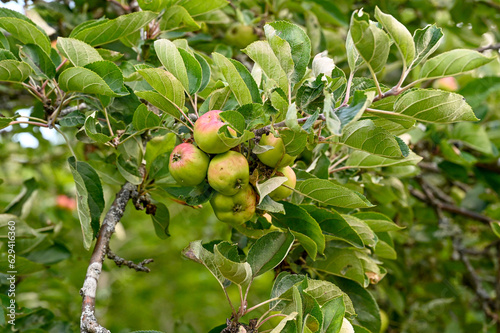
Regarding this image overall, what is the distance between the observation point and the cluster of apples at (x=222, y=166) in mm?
942

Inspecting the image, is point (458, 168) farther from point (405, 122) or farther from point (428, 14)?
point (405, 122)

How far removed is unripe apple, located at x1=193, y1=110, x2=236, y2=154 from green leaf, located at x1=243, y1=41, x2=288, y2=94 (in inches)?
6.0

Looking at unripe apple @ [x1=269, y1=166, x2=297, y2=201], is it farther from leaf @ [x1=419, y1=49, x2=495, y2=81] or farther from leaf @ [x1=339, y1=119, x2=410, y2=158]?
leaf @ [x1=419, y1=49, x2=495, y2=81]

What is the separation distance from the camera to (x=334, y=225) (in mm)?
1117

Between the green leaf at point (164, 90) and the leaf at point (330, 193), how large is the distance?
0.34 meters

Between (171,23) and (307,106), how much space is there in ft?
2.30

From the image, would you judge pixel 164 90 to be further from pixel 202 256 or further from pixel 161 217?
pixel 161 217

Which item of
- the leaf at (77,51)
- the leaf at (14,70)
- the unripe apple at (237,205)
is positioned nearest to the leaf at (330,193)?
the unripe apple at (237,205)

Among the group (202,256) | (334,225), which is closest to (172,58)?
(202,256)

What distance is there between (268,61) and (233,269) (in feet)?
1.49

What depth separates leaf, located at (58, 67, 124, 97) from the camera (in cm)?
105

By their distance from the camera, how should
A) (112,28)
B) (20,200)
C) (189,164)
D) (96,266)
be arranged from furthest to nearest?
(20,200) → (112,28) → (96,266) → (189,164)

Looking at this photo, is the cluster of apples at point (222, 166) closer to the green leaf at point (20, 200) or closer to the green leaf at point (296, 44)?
the green leaf at point (296, 44)

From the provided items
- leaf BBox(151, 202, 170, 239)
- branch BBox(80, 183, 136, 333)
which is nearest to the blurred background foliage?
leaf BBox(151, 202, 170, 239)
